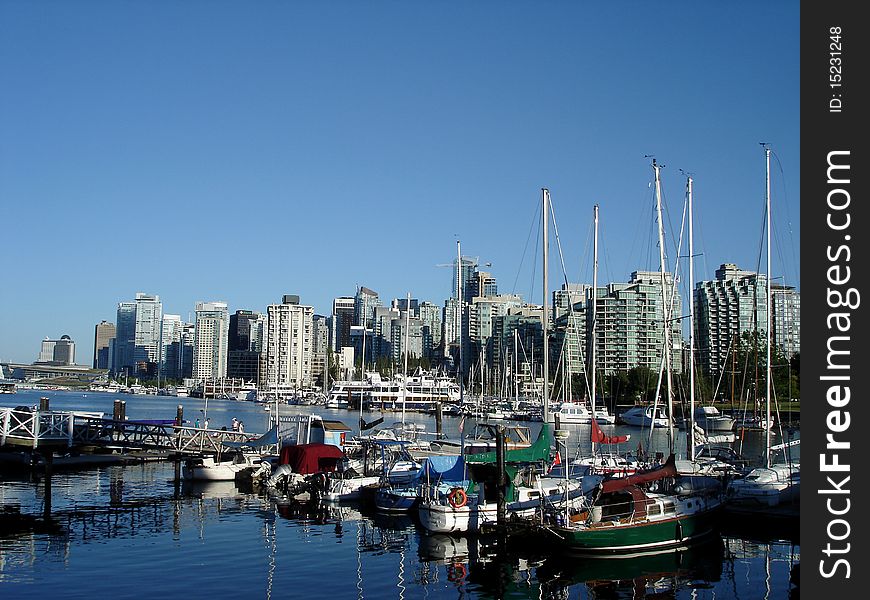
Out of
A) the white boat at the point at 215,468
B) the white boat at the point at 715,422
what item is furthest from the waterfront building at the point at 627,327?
the white boat at the point at 215,468

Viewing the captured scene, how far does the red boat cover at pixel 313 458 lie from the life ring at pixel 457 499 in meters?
13.7

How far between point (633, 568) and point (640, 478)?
14.5 feet

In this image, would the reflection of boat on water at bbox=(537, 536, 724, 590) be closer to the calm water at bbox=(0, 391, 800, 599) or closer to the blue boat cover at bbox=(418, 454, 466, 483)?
the calm water at bbox=(0, 391, 800, 599)

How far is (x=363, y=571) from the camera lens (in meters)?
28.2

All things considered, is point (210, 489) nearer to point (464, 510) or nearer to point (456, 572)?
point (464, 510)

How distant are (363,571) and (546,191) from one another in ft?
89.3

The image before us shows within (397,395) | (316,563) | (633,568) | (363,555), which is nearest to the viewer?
(633,568)

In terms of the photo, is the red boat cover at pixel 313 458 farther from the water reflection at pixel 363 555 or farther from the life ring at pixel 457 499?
the life ring at pixel 457 499

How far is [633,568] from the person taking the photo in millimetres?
28672

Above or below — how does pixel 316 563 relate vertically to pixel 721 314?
below

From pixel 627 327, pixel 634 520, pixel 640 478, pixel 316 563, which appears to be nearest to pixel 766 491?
pixel 640 478

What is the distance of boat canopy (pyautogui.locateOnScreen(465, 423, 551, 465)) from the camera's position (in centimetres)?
3703

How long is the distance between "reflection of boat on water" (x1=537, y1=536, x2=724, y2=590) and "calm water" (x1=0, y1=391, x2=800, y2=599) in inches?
2.4

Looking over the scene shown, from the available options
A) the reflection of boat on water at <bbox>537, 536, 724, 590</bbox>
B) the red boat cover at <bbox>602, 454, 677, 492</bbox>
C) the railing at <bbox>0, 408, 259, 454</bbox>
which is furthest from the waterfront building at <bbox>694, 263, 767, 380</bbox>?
the reflection of boat on water at <bbox>537, 536, 724, 590</bbox>
